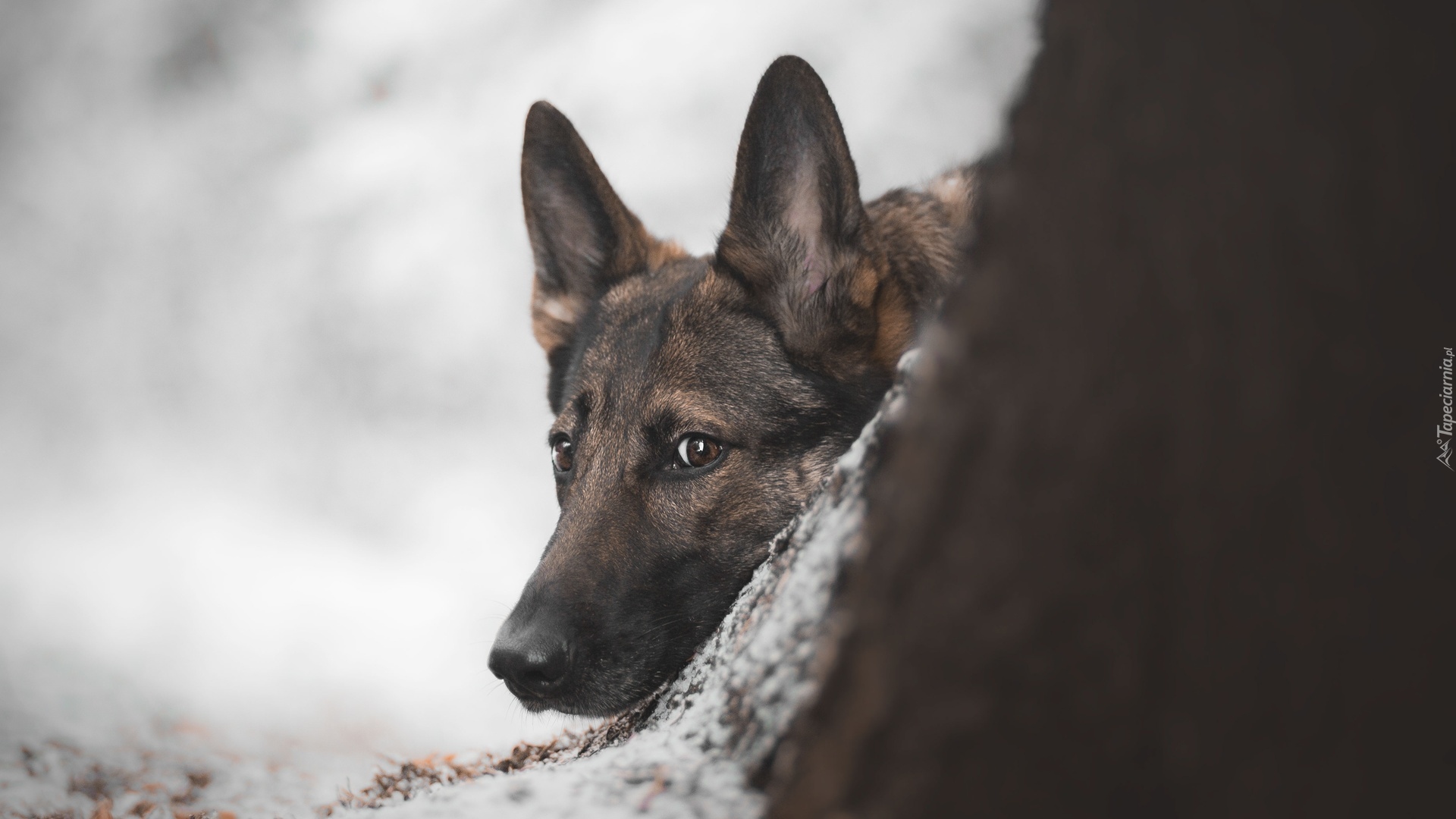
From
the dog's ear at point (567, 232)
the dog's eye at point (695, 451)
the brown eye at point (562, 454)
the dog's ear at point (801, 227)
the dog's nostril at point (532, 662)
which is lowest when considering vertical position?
the dog's nostril at point (532, 662)

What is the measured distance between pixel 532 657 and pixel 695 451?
1.00 metres

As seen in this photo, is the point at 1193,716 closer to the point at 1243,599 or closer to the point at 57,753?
the point at 1243,599

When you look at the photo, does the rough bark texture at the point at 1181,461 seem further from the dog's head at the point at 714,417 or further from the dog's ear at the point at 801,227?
the dog's ear at the point at 801,227

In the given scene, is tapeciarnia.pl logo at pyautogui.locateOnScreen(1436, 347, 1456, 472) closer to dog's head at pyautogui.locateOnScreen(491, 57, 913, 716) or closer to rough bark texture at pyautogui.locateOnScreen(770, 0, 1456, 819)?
rough bark texture at pyautogui.locateOnScreen(770, 0, 1456, 819)

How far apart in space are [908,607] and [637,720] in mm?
1766

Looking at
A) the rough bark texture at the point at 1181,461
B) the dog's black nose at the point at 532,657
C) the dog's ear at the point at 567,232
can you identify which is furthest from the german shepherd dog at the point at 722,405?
the rough bark texture at the point at 1181,461

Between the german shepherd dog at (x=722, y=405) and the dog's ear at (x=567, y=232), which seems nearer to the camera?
the german shepherd dog at (x=722, y=405)

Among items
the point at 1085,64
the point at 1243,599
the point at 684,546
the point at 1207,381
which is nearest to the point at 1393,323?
the point at 1207,381

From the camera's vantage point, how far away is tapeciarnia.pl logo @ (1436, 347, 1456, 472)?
106cm

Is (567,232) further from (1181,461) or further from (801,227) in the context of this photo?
(1181,461)

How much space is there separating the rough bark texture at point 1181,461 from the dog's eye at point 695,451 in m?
2.26

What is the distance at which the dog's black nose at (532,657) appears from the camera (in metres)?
2.74

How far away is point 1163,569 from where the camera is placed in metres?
0.97

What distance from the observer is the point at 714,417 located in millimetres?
3287
